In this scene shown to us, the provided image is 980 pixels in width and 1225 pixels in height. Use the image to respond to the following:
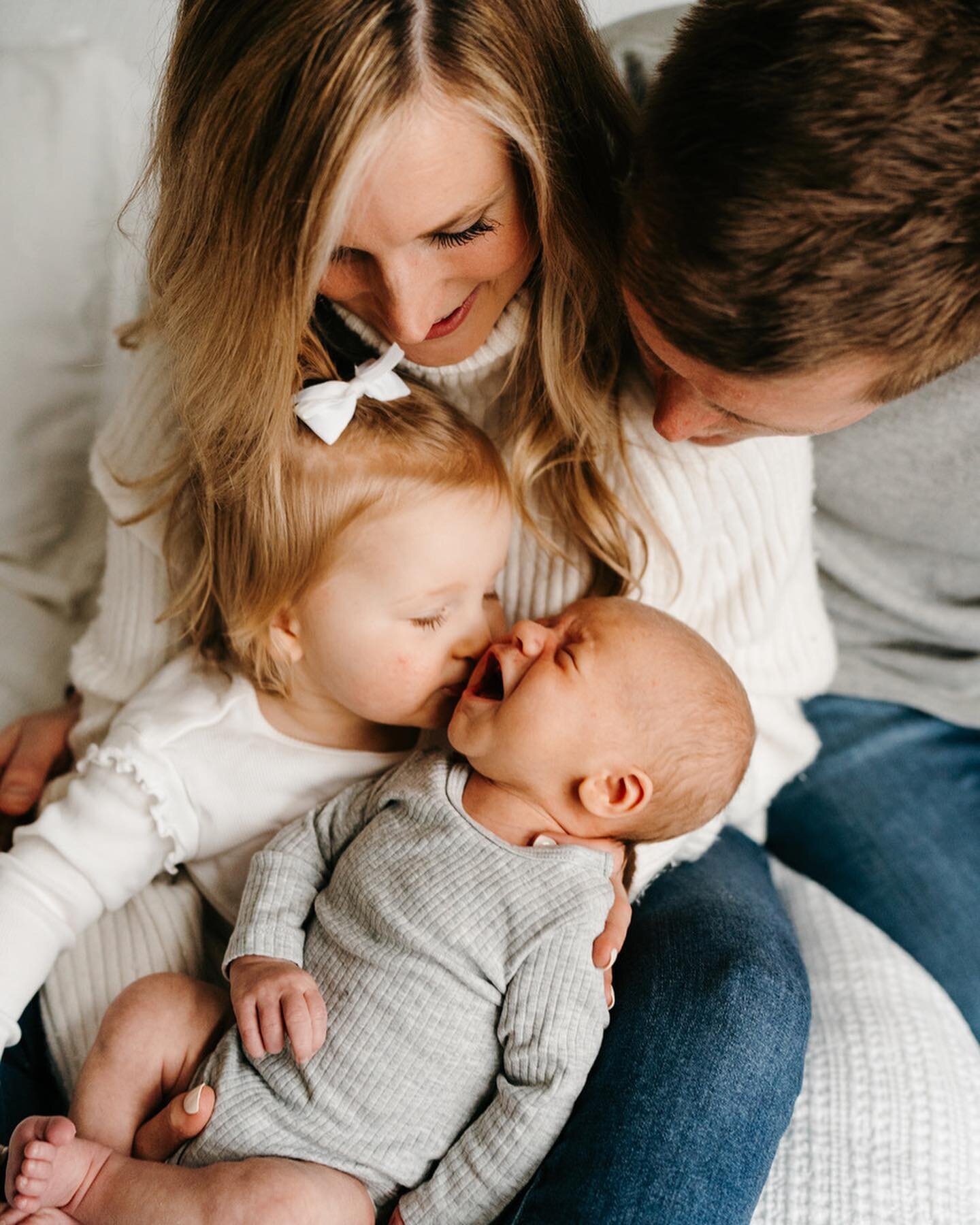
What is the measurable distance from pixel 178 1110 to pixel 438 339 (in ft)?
2.69

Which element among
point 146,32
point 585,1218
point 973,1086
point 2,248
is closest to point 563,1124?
point 585,1218

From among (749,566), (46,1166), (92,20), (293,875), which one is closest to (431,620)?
(293,875)

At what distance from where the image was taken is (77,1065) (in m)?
1.14

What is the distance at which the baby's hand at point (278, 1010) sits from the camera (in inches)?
38.5

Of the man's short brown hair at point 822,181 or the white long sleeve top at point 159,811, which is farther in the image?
the white long sleeve top at point 159,811

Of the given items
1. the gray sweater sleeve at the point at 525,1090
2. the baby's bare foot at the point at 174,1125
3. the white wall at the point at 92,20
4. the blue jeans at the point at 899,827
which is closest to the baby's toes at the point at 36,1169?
the baby's bare foot at the point at 174,1125

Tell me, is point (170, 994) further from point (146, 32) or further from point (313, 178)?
point (146, 32)

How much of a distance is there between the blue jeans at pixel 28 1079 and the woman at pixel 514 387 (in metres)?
0.34

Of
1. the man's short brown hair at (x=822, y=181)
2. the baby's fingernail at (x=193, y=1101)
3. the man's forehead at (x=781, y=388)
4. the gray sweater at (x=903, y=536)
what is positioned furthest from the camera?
the gray sweater at (x=903, y=536)

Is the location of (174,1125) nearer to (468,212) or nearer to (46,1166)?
(46,1166)

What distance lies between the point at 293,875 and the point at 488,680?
0.30 m

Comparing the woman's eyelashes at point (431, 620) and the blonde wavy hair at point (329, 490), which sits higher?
the blonde wavy hair at point (329, 490)

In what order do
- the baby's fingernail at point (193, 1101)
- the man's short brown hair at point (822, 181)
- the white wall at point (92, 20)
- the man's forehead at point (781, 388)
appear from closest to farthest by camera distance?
the man's short brown hair at point (822, 181) < the man's forehead at point (781, 388) < the baby's fingernail at point (193, 1101) < the white wall at point (92, 20)

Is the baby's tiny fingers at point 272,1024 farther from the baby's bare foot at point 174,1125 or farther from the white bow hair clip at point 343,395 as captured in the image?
the white bow hair clip at point 343,395
